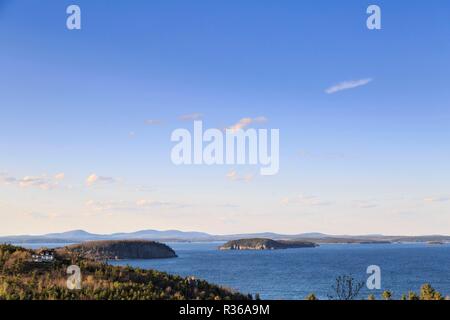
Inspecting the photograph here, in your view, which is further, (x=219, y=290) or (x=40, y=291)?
(x=219, y=290)

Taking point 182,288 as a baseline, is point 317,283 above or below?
below

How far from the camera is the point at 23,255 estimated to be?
2662 centimetres
